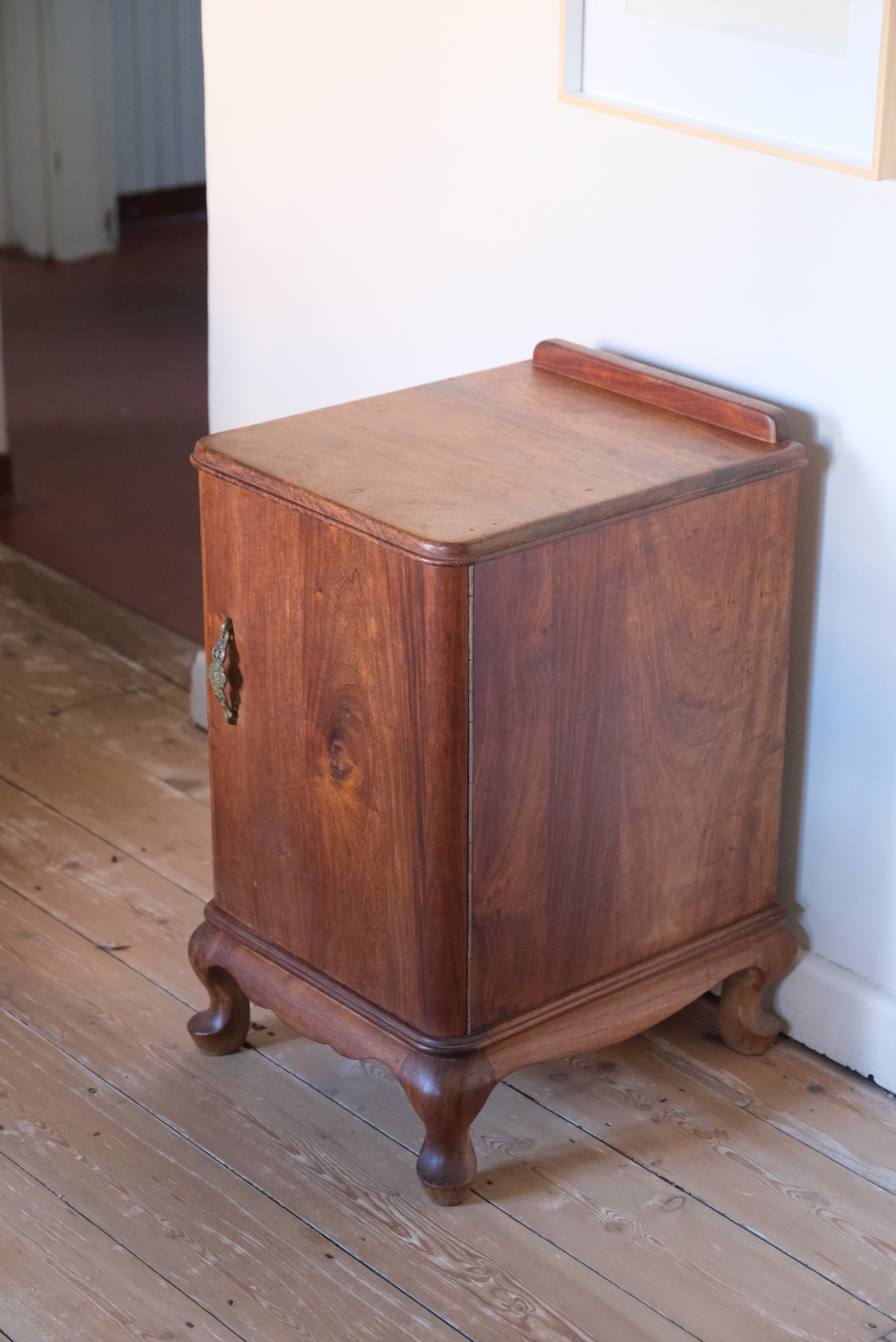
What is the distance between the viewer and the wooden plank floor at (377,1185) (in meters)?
1.66

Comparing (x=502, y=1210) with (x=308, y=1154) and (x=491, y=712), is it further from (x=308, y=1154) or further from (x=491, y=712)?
(x=491, y=712)

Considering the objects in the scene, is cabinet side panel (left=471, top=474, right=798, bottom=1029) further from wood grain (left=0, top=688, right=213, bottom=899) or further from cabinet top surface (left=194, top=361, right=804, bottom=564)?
wood grain (left=0, top=688, right=213, bottom=899)

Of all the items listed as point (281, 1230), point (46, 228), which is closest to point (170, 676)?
point (281, 1230)

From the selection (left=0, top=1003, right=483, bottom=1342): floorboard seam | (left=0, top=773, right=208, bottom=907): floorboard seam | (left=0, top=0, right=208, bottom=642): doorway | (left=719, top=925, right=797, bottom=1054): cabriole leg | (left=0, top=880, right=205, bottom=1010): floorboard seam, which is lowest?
(left=0, top=1003, right=483, bottom=1342): floorboard seam

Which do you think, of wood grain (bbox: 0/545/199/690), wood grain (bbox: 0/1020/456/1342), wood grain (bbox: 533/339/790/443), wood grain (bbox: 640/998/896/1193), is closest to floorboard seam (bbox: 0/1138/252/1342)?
wood grain (bbox: 0/1020/456/1342)

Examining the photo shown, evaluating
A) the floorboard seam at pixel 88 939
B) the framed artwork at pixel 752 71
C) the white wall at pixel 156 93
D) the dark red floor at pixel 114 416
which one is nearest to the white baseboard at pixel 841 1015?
the floorboard seam at pixel 88 939

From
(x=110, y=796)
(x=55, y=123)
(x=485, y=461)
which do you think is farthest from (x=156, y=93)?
(x=485, y=461)

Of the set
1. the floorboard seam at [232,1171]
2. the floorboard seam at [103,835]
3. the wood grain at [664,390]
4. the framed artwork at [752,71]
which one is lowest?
the floorboard seam at [232,1171]

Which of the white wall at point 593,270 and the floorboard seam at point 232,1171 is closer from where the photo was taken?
the floorboard seam at point 232,1171

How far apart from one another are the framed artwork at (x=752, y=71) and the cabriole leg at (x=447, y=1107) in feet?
3.22

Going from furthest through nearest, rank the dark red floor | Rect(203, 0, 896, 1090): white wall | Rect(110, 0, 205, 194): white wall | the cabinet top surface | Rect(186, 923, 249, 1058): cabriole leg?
1. Rect(110, 0, 205, 194): white wall
2. the dark red floor
3. Rect(186, 923, 249, 1058): cabriole leg
4. Rect(203, 0, 896, 1090): white wall
5. the cabinet top surface

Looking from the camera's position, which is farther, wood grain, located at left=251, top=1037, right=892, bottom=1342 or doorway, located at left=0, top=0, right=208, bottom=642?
doorway, located at left=0, top=0, right=208, bottom=642

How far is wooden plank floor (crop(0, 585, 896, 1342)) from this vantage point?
5.44ft

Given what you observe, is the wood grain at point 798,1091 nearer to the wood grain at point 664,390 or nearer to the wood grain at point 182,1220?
the wood grain at point 182,1220
